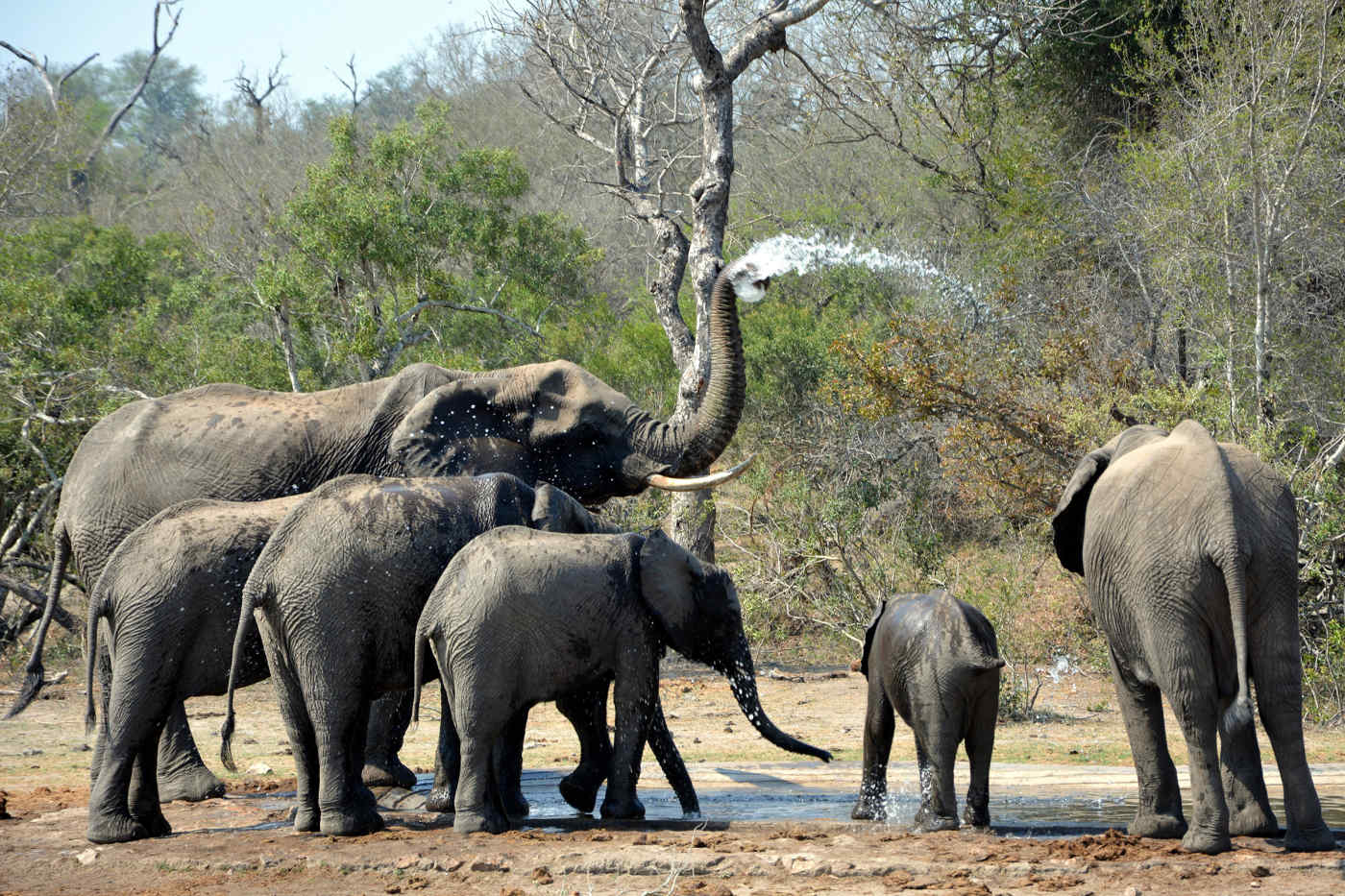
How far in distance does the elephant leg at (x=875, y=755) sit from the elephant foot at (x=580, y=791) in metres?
1.66

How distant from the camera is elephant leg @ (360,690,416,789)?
10.2m

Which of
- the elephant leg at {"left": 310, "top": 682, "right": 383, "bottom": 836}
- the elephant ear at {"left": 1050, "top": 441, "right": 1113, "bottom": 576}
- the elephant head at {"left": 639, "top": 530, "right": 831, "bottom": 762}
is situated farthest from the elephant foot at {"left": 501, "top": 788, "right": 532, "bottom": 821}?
the elephant ear at {"left": 1050, "top": 441, "right": 1113, "bottom": 576}

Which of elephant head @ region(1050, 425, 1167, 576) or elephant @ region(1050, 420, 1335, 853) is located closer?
elephant @ region(1050, 420, 1335, 853)

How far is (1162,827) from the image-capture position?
7.96 m

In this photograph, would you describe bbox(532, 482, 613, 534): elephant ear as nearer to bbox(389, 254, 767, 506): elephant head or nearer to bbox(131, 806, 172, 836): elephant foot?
bbox(389, 254, 767, 506): elephant head

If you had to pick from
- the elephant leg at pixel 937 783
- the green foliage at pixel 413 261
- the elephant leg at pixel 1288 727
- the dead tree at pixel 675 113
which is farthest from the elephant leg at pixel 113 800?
the green foliage at pixel 413 261

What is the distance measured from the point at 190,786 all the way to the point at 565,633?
3401mm

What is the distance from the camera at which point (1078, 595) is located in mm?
16312

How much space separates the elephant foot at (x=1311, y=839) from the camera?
Answer: 714 cm

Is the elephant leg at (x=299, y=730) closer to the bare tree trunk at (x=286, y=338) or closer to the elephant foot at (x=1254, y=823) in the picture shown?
the elephant foot at (x=1254, y=823)

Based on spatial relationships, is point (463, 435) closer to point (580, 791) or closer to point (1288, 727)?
point (580, 791)

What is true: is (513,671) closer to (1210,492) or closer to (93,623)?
(93,623)

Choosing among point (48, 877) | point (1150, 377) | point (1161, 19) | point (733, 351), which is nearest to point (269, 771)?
point (48, 877)

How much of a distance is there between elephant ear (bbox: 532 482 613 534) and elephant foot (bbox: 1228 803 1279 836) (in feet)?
13.5
